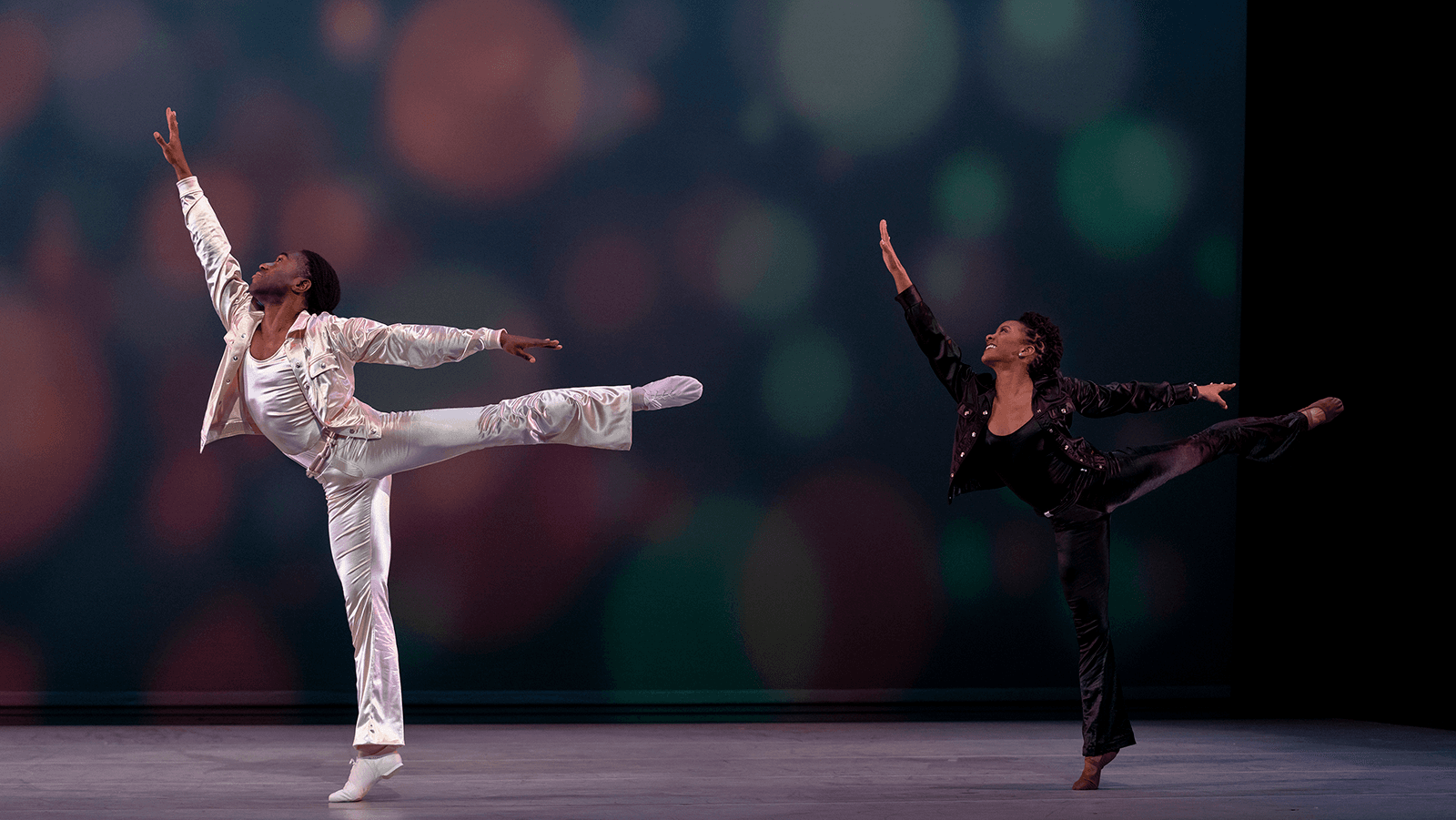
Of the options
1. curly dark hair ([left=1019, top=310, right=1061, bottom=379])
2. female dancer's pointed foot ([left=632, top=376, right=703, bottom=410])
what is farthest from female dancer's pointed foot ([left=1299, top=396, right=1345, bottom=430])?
female dancer's pointed foot ([left=632, top=376, right=703, bottom=410])

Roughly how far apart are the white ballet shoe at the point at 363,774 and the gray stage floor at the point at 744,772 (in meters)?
0.04

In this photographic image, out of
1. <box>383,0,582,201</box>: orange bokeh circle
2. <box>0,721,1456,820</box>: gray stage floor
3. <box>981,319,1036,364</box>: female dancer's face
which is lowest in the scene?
<box>0,721,1456,820</box>: gray stage floor

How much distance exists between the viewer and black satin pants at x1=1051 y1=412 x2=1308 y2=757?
2959 millimetres

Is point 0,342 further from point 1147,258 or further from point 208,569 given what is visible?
point 1147,258

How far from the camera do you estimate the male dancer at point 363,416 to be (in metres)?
2.77

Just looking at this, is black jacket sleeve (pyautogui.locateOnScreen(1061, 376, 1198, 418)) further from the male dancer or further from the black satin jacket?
the male dancer

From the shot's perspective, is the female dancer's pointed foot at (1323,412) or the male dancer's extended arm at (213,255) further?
the female dancer's pointed foot at (1323,412)

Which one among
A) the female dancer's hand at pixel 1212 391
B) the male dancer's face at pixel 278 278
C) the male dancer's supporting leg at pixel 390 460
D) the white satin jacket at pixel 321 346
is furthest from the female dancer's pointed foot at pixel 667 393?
the female dancer's hand at pixel 1212 391

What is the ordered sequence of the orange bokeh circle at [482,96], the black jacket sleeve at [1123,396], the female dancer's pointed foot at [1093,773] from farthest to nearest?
the orange bokeh circle at [482,96] < the black jacket sleeve at [1123,396] < the female dancer's pointed foot at [1093,773]

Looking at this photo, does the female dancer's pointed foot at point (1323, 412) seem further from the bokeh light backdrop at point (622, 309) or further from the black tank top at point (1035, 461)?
the bokeh light backdrop at point (622, 309)

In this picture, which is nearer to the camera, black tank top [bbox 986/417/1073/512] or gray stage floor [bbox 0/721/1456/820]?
gray stage floor [bbox 0/721/1456/820]

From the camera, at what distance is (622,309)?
4.21 meters

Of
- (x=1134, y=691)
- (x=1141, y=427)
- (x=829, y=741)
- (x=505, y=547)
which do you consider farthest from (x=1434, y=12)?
(x=505, y=547)

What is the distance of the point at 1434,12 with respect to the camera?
4289mm
